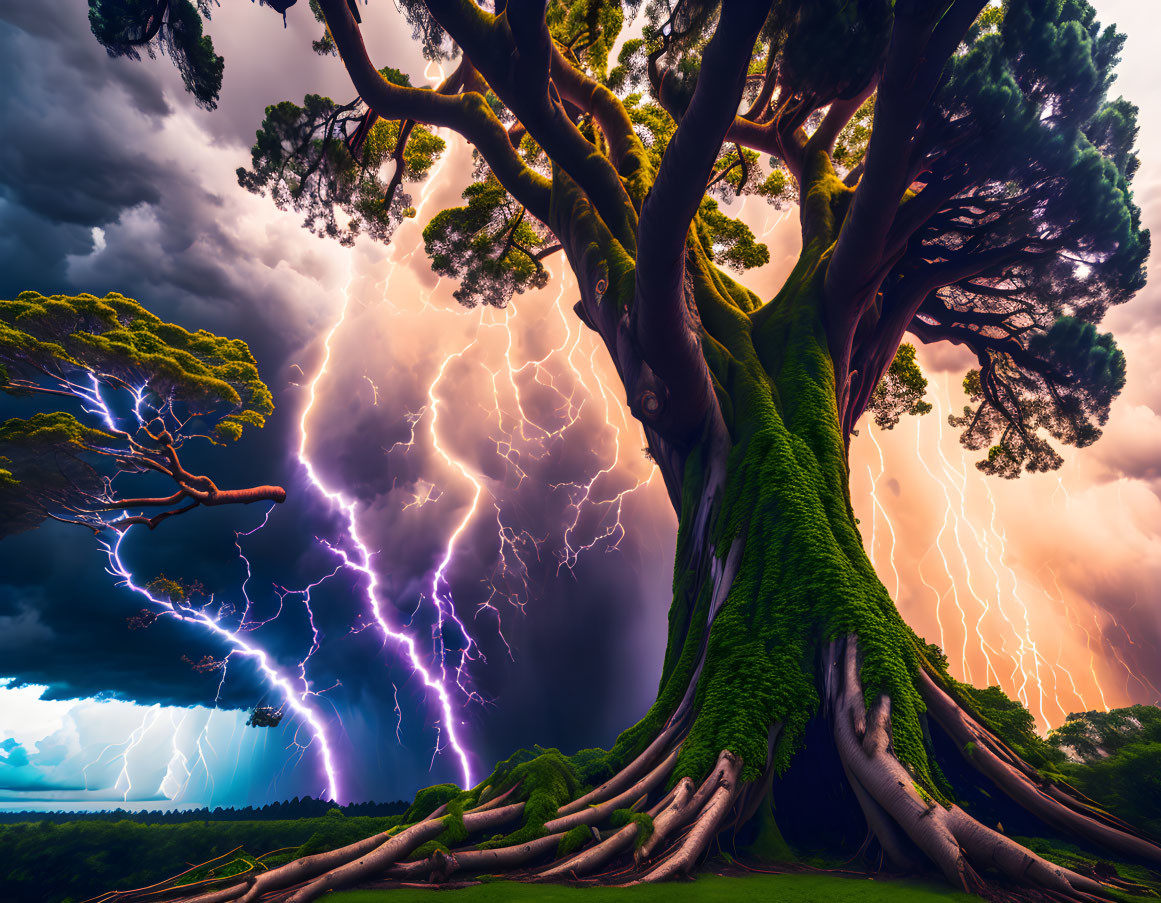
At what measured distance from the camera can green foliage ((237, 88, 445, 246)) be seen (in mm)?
8617

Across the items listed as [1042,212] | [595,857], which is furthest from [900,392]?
[595,857]

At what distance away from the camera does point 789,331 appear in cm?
731

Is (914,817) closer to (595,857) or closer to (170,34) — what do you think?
(595,857)

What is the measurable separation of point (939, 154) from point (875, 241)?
5.81 ft

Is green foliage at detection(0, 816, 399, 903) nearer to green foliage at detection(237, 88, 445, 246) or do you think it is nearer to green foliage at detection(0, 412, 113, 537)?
green foliage at detection(0, 412, 113, 537)

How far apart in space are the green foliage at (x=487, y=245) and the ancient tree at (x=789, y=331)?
0.21 m

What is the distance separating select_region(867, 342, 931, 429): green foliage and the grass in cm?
1122

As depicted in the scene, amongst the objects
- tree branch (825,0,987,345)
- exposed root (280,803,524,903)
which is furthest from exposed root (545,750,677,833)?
tree branch (825,0,987,345)

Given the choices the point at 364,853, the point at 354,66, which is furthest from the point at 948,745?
the point at 354,66

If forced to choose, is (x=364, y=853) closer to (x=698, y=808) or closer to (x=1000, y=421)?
(x=698, y=808)

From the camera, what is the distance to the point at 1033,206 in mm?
6613

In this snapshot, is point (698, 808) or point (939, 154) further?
point (939, 154)

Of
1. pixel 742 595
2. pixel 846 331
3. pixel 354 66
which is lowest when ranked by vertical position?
pixel 742 595

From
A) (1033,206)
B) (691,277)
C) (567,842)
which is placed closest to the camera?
(567,842)
